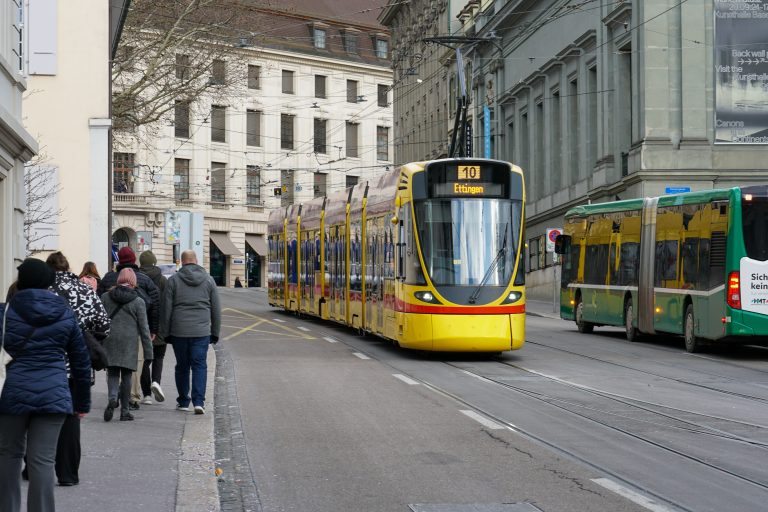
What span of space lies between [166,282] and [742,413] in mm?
6469

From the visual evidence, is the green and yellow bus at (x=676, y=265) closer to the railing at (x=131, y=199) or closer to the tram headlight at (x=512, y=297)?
the tram headlight at (x=512, y=297)

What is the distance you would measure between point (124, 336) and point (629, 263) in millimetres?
17179

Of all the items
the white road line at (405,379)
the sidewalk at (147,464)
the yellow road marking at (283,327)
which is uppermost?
the yellow road marking at (283,327)

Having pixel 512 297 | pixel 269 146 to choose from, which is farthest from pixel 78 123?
pixel 269 146

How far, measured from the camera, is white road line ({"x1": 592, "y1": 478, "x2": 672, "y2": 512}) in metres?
8.71

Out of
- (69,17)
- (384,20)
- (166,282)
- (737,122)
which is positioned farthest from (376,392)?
(384,20)

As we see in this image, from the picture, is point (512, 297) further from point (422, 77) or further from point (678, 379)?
point (422, 77)

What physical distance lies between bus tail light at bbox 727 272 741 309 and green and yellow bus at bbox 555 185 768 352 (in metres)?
0.02

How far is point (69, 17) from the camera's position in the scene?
28750 millimetres

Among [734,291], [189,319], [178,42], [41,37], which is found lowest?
[189,319]

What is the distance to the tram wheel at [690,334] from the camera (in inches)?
990

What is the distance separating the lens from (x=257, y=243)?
276 ft

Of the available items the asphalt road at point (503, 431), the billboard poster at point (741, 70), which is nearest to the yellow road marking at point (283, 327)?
the asphalt road at point (503, 431)

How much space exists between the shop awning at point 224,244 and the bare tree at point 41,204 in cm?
5264
